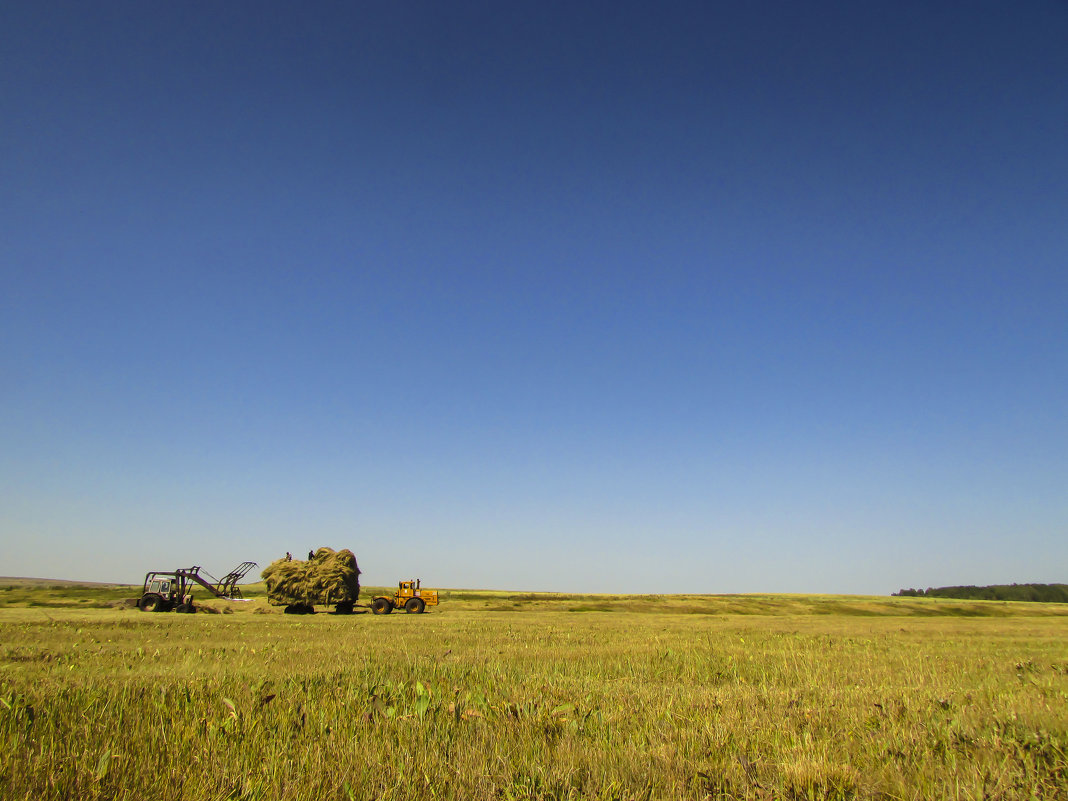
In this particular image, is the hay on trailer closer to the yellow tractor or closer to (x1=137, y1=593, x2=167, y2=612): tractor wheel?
the yellow tractor

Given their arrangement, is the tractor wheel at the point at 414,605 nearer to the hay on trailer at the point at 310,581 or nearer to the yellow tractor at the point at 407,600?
the yellow tractor at the point at 407,600

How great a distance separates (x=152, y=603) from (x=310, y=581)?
10851 millimetres

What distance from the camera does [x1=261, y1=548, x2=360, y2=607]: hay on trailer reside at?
4147cm

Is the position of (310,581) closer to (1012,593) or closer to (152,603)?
(152,603)

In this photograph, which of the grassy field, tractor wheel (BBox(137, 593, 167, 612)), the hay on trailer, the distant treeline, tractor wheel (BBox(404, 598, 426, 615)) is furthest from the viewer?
the distant treeline

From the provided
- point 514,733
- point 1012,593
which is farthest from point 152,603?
point 1012,593

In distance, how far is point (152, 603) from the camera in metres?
40.2

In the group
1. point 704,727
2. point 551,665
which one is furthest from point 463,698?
point 551,665

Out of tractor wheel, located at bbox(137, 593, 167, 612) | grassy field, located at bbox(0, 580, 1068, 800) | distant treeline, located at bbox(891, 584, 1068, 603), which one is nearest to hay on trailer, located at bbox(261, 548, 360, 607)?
tractor wheel, located at bbox(137, 593, 167, 612)

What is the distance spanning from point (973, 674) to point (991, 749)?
641 centimetres

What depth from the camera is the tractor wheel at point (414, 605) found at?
140 ft

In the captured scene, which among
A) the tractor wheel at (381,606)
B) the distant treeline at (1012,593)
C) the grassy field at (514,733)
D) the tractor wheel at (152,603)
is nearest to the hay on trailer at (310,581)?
the tractor wheel at (381,606)

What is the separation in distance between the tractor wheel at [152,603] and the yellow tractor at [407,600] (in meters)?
14.4

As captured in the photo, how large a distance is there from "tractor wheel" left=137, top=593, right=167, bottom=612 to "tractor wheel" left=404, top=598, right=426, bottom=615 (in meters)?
16.8
